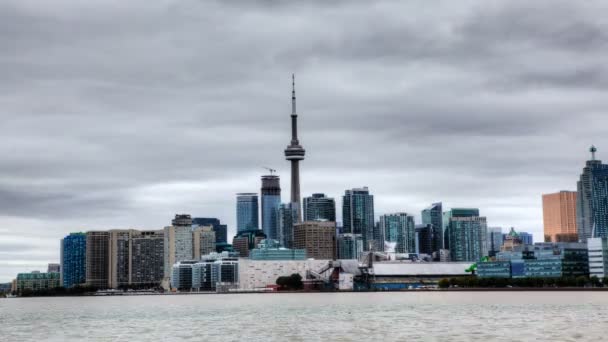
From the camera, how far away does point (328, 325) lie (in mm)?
106062

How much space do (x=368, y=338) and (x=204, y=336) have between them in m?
17.3

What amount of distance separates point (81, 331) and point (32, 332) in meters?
6.54

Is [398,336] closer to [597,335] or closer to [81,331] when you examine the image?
[597,335]

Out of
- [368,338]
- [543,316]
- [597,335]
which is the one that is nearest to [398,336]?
[368,338]

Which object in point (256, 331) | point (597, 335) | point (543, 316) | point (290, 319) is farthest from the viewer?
point (290, 319)

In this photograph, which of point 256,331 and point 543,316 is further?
point 543,316

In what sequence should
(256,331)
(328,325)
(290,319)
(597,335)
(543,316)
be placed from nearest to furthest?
(597,335) → (256,331) → (328,325) → (543,316) → (290,319)

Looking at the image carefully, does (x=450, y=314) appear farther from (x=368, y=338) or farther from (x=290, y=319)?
(x=368, y=338)

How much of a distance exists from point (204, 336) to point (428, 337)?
73.5 ft

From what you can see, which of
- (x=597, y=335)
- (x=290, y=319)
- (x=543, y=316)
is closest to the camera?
(x=597, y=335)

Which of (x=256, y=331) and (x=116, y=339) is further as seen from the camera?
(x=256, y=331)

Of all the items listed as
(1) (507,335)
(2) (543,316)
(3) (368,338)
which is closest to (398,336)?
(3) (368,338)

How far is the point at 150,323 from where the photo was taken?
11962cm

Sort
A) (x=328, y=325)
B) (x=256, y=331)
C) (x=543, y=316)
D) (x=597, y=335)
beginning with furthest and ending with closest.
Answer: (x=543, y=316)
(x=328, y=325)
(x=256, y=331)
(x=597, y=335)
